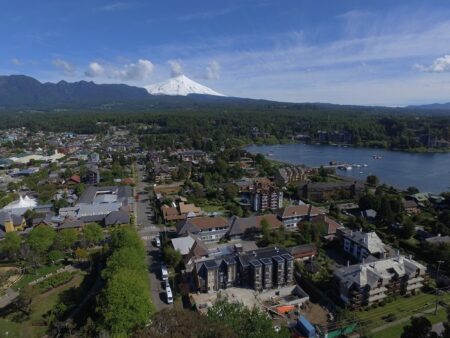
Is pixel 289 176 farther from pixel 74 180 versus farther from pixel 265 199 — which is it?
pixel 74 180

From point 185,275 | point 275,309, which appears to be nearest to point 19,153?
point 185,275

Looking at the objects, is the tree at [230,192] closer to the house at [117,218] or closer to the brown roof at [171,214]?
the brown roof at [171,214]

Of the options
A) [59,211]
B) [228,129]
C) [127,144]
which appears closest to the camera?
[59,211]

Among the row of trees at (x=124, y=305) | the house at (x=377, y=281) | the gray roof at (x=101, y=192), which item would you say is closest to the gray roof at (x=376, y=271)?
the house at (x=377, y=281)

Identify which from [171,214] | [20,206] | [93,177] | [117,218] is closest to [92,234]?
[117,218]

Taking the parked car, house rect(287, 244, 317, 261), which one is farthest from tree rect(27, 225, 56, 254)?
house rect(287, 244, 317, 261)

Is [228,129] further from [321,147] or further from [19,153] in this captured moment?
[19,153]
